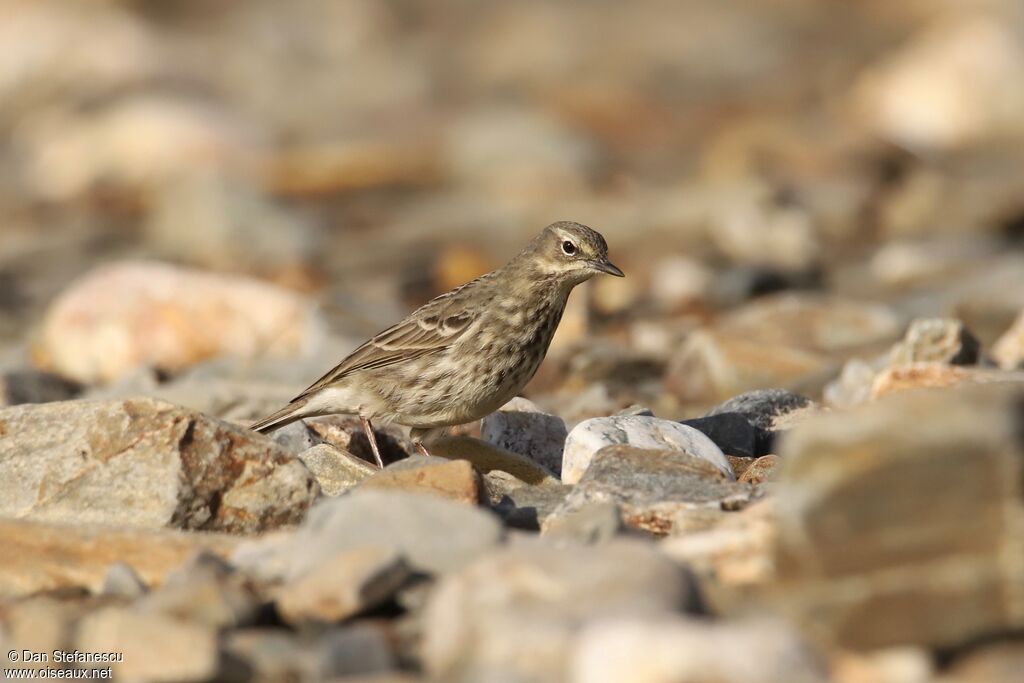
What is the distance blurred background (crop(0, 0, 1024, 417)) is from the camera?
1256 cm

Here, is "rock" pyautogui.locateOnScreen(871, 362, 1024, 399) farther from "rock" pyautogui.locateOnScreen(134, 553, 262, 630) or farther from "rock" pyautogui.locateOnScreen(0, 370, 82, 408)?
"rock" pyautogui.locateOnScreen(0, 370, 82, 408)

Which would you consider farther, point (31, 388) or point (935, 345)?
point (31, 388)

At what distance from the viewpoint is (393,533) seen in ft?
17.5

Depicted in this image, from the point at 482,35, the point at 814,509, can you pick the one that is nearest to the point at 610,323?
the point at 814,509

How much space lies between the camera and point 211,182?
19859mm

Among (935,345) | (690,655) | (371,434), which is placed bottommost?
(690,655)

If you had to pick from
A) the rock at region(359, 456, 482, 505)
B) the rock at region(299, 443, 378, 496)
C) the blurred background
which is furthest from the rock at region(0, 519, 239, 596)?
the blurred background

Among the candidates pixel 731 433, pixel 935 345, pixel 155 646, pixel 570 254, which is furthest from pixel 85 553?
pixel 935 345

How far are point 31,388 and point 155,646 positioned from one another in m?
6.37

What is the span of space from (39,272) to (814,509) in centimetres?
1486

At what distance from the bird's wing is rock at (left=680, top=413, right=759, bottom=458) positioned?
139 cm

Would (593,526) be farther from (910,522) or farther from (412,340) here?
(412,340)

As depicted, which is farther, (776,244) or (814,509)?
(776,244)

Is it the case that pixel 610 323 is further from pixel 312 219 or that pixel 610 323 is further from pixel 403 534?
pixel 403 534
